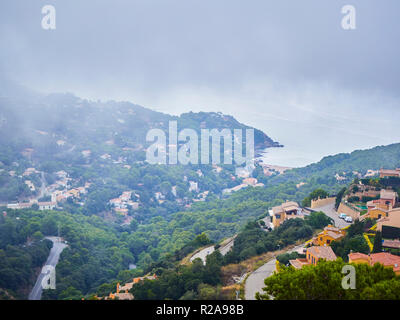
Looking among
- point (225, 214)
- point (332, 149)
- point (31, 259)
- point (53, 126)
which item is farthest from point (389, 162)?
point (53, 126)

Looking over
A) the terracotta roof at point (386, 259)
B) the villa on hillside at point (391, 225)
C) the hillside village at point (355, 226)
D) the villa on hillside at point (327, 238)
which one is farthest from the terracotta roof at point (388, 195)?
the terracotta roof at point (386, 259)

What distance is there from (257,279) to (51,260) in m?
7.40

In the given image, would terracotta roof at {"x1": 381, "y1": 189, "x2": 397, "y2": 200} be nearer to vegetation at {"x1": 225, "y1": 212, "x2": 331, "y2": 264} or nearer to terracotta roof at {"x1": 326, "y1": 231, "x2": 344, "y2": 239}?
vegetation at {"x1": 225, "y1": 212, "x2": 331, "y2": 264}

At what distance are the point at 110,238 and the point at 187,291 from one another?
11.0 m

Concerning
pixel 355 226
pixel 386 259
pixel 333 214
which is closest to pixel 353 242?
pixel 386 259

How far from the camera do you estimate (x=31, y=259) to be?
12172 mm

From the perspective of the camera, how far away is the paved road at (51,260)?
418 inches

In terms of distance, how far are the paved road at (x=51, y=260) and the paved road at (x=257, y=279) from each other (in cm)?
548

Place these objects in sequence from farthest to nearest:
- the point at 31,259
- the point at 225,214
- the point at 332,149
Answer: the point at 332,149 → the point at 225,214 → the point at 31,259

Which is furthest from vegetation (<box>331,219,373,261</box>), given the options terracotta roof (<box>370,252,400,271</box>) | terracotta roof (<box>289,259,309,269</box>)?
terracotta roof (<box>289,259,309,269</box>)

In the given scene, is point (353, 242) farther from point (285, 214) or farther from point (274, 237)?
point (285, 214)
